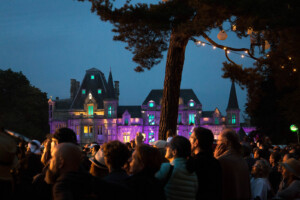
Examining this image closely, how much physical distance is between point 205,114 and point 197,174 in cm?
6664

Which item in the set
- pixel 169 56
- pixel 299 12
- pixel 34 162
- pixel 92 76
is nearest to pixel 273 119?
pixel 169 56

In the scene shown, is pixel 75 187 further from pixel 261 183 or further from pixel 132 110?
pixel 132 110

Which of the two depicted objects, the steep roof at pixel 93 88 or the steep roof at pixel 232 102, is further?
the steep roof at pixel 93 88

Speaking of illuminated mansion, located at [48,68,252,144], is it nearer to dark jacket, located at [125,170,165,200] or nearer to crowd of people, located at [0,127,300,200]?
crowd of people, located at [0,127,300,200]

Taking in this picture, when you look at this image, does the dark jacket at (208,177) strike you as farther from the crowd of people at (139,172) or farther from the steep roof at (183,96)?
the steep roof at (183,96)

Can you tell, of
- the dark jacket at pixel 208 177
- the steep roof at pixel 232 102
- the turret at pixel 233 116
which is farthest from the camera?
the steep roof at pixel 232 102

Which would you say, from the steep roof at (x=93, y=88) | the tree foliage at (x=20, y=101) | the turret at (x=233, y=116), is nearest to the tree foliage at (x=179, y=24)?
the tree foliage at (x=20, y=101)

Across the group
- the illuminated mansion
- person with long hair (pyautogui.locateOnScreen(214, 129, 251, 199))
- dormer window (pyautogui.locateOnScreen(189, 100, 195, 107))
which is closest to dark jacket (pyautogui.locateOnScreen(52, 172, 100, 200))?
person with long hair (pyautogui.locateOnScreen(214, 129, 251, 199))

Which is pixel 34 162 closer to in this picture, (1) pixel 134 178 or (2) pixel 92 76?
(1) pixel 134 178

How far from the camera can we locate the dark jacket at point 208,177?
5.10 meters

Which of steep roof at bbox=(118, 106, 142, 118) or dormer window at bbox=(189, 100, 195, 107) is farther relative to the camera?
steep roof at bbox=(118, 106, 142, 118)

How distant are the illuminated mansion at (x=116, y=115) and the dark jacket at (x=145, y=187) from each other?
64244 mm

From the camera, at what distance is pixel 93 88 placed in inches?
2857

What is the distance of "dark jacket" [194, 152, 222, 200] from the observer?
5102mm
